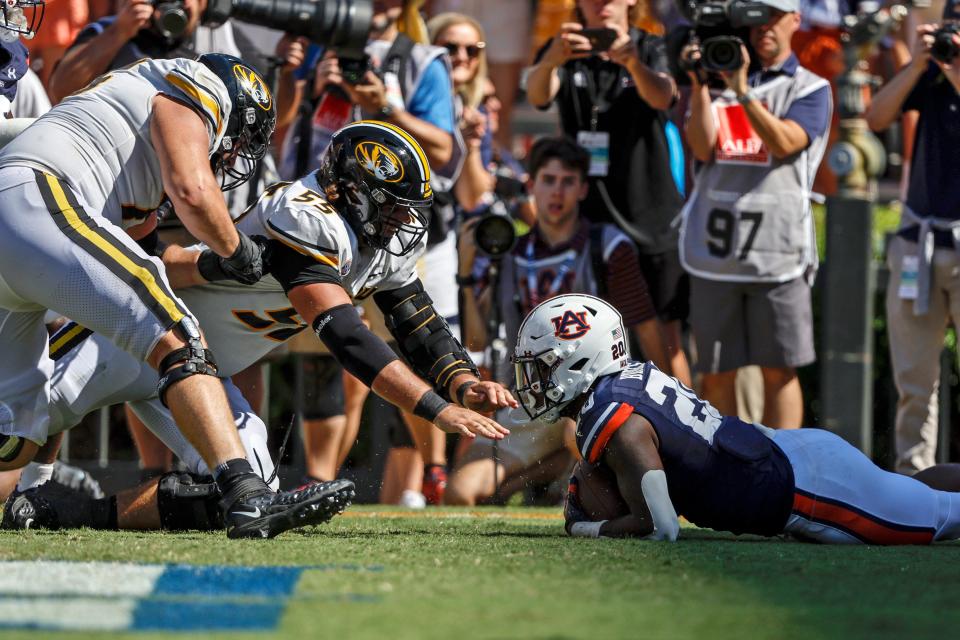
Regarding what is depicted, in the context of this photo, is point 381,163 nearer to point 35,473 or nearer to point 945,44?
point 35,473

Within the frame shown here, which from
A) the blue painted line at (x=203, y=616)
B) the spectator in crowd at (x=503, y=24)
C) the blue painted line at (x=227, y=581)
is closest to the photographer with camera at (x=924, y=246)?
the spectator in crowd at (x=503, y=24)

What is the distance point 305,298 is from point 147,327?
0.63 metres

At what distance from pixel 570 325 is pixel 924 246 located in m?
2.47

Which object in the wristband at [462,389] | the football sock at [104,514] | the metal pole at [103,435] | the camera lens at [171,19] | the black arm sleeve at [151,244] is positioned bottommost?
the metal pole at [103,435]

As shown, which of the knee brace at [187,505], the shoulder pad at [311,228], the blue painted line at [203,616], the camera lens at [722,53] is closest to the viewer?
the blue painted line at [203,616]

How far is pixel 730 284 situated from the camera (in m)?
6.50

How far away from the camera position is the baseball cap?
21.1 feet

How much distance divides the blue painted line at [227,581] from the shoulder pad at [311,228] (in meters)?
1.47

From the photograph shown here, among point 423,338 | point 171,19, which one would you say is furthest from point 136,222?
point 171,19

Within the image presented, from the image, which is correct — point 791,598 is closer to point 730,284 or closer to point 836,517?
point 836,517

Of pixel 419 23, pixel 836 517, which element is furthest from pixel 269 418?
pixel 836 517

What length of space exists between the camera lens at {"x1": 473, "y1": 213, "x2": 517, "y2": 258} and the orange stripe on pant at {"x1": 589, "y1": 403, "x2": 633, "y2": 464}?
96.2 inches

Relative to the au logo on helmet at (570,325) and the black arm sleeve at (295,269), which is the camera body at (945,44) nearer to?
the au logo on helmet at (570,325)

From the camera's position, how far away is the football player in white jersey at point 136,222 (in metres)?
4.17
